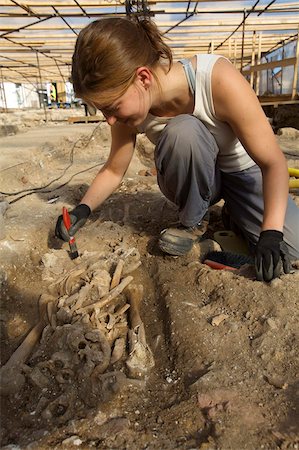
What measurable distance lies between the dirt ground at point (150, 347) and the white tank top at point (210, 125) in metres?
0.56

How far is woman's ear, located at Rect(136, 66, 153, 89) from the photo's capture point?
1500 millimetres

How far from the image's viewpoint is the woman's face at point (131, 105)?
1.50 metres

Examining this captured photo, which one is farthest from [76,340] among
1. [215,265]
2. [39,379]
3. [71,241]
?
[215,265]

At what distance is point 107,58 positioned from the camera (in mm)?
1407

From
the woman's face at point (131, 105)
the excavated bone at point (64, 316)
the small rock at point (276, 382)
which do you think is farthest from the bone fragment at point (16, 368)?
the woman's face at point (131, 105)

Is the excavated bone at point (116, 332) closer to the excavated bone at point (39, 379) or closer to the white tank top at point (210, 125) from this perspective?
the excavated bone at point (39, 379)

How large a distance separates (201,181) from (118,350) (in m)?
0.94

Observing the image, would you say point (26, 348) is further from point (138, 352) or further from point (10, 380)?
point (138, 352)

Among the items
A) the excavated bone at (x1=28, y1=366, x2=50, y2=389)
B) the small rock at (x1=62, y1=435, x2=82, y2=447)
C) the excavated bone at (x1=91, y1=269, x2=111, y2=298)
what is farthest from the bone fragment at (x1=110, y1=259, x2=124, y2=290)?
the small rock at (x1=62, y1=435, x2=82, y2=447)

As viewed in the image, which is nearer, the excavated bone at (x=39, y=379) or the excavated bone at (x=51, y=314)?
the excavated bone at (x=39, y=379)

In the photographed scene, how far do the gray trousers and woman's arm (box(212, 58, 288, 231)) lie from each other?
0.71ft

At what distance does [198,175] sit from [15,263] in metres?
1.08

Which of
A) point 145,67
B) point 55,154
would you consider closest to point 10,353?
point 145,67

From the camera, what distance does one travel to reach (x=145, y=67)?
152cm
